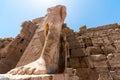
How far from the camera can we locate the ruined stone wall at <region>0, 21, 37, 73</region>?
9.50 meters

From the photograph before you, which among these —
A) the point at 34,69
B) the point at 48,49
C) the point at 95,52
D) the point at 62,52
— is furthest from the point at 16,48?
the point at 34,69

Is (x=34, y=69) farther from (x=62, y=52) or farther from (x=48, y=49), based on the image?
(x=62, y=52)

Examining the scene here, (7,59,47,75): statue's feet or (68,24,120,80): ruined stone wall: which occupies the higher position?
(68,24,120,80): ruined stone wall

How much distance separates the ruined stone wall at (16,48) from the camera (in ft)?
31.2

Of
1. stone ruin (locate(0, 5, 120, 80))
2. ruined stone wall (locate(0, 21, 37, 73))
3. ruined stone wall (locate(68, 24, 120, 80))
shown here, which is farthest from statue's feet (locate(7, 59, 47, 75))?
ruined stone wall (locate(0, 21, 37, 73))

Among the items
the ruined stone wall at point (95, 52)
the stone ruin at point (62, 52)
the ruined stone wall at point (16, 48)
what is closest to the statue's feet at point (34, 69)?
the stone ruin at point (62, 52)

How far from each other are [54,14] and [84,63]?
280 centimetres

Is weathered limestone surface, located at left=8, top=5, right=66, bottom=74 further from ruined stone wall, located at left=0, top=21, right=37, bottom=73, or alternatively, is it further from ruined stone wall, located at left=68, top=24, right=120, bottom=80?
ruined stone wall, located at left=68, top=24, right=120, bottom=80

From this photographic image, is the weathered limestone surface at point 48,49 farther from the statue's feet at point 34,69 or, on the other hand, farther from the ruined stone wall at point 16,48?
the ruined stone wall at point 16,48

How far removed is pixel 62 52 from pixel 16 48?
3.56 m

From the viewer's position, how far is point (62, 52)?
24.3 ft

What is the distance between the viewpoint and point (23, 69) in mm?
6074

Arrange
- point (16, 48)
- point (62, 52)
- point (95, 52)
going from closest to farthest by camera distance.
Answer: point (62, 52)
point (95, 52)
point (16, 48)

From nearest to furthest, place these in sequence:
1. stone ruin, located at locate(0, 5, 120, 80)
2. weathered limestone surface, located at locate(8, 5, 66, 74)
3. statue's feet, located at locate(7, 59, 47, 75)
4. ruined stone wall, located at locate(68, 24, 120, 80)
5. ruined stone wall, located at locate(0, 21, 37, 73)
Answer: statue's feet, located at locate(7, 59, 47, 75) < weathered limestone surface, located at locate(8, 5, 66, 74) < stone ruin, located at locate(0, 5, 120, 80) < ruined stone wall, located at locate(68, 24, 120, 80) < ruined stone wall, located at locate(0, 21, 37, 73)
